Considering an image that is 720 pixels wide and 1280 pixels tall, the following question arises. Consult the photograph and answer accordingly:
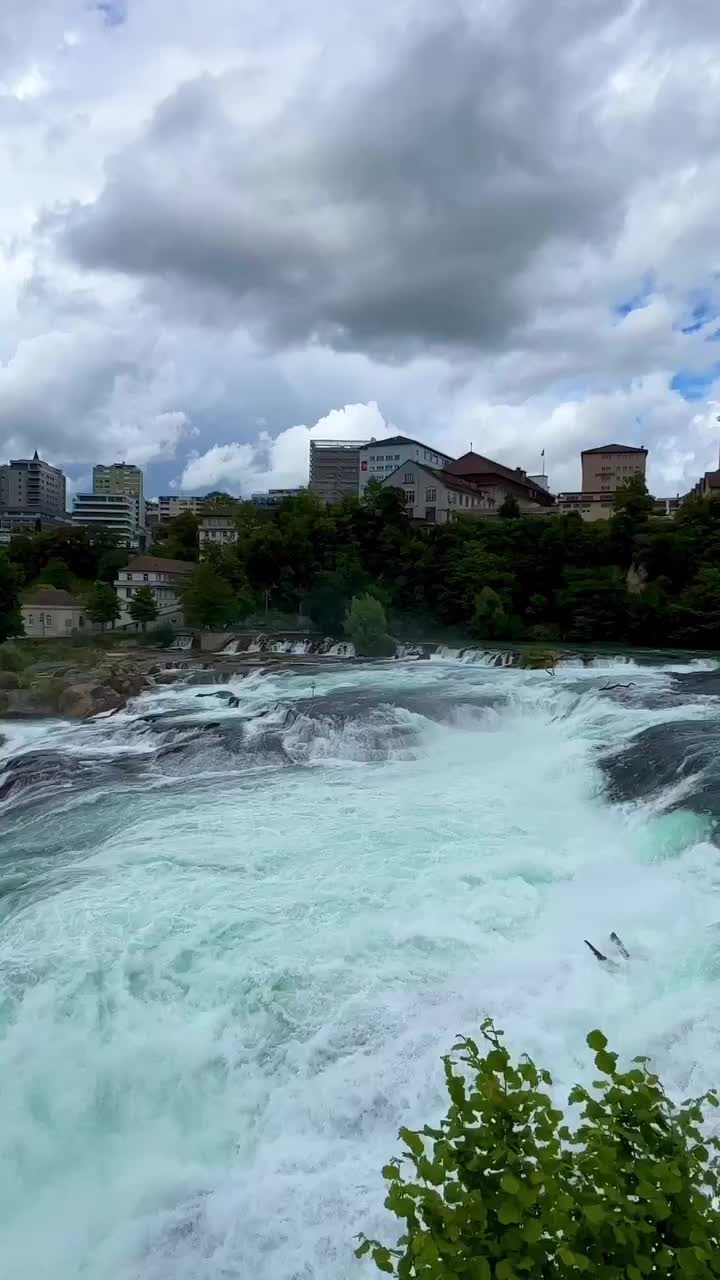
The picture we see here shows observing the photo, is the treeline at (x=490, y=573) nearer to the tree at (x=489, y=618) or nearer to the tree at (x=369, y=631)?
the tree at (x=489, y=618)

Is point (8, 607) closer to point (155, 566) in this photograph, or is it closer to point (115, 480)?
point (155, 566)

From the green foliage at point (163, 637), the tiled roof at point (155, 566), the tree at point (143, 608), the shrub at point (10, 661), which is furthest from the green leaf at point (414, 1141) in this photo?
the tiled roof at point (155, 566)

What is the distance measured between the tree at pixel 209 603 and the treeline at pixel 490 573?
0.08 m

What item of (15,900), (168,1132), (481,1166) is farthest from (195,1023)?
(481,1166)

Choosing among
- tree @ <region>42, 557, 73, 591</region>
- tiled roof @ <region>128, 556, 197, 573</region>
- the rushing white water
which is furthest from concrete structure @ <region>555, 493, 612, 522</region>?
the rushing white water

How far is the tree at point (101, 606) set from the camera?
4644 centimetres

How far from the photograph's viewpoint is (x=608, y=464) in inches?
3233

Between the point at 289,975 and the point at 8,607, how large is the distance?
36.5m

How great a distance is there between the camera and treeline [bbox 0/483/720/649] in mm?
36344

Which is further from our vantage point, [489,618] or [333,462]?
[333,462]

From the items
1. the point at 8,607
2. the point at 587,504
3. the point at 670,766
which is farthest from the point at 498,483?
the point at 670,766

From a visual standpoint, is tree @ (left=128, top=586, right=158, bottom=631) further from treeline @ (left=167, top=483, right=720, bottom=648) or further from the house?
the house

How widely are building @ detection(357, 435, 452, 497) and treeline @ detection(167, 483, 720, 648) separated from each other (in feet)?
75.9

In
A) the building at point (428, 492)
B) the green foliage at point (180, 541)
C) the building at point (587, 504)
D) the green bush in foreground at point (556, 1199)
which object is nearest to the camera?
the green bush in foreground at point (556, 1199)
